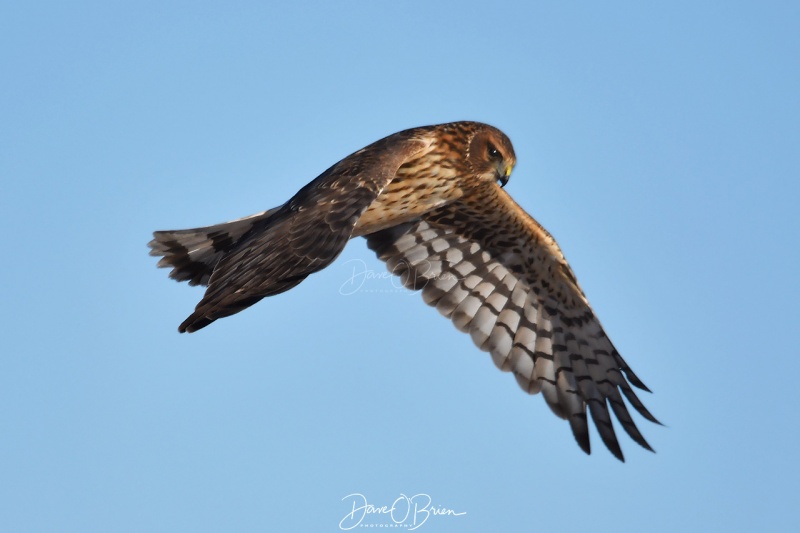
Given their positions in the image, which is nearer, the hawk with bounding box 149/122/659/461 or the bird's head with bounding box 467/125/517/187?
the hawk with bounding box 149/122/659/461

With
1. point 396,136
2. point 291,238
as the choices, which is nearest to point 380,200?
point 396,136

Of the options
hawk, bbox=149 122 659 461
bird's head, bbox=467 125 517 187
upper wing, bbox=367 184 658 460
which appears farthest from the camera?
upper wing, bbox=367 184 658 460

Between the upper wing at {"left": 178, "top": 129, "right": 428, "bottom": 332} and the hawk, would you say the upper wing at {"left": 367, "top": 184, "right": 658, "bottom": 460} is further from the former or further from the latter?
the upper wing at {"left": 178, "top": 129, "right": 428, "bottom": 332}

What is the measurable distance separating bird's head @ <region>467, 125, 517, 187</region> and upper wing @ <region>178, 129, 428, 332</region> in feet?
3.12

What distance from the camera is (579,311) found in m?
10.0

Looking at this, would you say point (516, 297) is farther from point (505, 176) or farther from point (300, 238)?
point (300, 238)

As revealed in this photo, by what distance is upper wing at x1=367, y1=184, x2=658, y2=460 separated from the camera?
9.59 meters

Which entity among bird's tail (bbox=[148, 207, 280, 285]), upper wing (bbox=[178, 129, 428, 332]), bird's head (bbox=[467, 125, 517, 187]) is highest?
bird's head (bbox=[467, 125, 517, 187])

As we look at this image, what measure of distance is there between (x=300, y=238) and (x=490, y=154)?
8.63 ft

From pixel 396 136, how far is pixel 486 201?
45.4 inches

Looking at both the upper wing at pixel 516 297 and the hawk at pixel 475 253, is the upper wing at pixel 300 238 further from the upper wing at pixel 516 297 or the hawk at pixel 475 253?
the upper wing at pixel 516 297

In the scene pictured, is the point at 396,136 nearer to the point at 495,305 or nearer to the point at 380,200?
the point at 380,200

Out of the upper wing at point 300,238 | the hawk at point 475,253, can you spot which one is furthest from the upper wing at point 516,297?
the upper wing at point 300,238

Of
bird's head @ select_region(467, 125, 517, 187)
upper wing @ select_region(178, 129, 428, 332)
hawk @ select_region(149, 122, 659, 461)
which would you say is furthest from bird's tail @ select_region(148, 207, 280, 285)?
bird's head @ select_region(467, 125, 517, 187)
